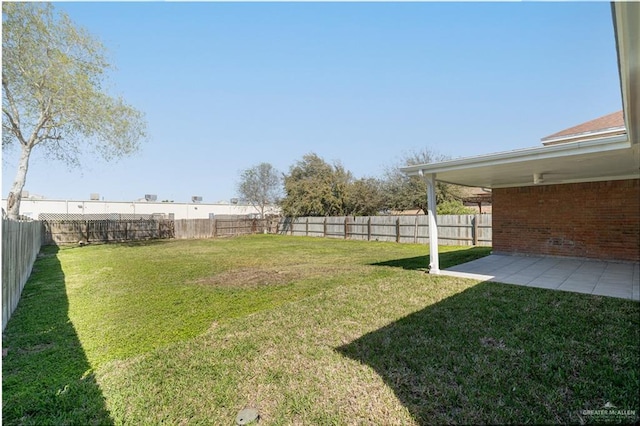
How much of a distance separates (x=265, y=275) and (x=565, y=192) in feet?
26.6

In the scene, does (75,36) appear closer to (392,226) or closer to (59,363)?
(59,363)

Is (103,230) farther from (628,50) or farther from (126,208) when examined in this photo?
(628,50)

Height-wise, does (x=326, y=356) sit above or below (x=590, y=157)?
below

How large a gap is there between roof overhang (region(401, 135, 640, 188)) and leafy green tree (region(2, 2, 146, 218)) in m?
13.8

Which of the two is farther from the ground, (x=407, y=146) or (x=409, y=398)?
(x=407, y=146)

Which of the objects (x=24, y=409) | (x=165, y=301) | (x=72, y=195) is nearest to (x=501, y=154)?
(x=165, y=301)

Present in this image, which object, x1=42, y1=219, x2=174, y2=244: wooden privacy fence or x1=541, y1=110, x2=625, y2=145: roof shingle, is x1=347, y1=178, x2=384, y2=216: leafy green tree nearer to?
x1=541, y1=110, x2=625, y2=145: roof shingle

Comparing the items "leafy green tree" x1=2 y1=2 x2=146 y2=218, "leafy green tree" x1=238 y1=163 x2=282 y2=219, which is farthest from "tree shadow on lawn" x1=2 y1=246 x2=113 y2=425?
"leafy green tree" x1=238 y1=163 x2=282 y2=219

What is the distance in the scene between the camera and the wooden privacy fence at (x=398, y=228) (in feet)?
44.1

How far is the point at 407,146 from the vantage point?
24859mm

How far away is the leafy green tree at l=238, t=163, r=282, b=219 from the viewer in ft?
105

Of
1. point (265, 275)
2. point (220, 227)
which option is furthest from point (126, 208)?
point (265, 275)

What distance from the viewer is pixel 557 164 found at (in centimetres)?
568

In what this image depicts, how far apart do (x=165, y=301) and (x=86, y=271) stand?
475cm
